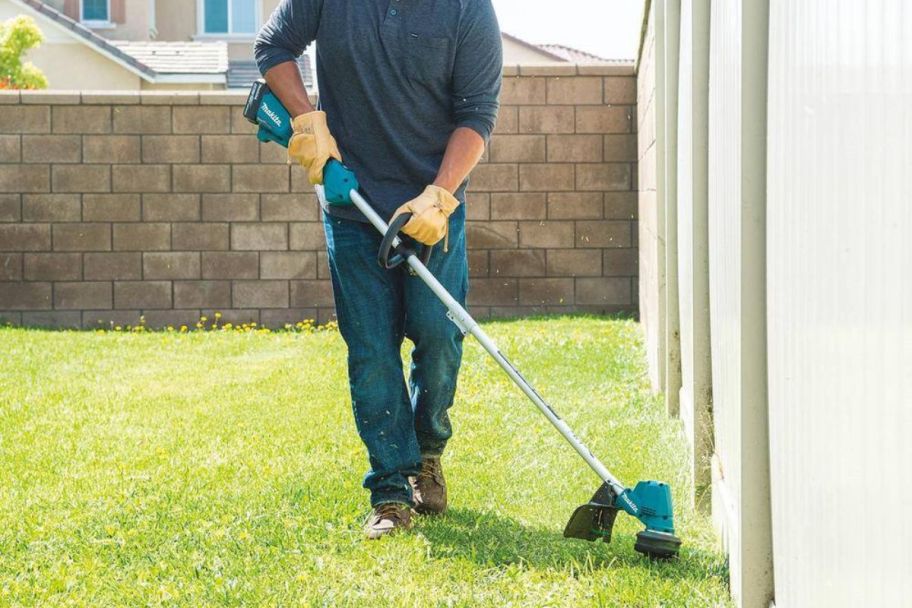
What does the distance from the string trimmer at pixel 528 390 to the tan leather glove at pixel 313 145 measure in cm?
3

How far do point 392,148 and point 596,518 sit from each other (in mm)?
1163

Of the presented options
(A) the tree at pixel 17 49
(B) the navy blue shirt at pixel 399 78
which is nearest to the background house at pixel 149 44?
(A) the tree at pixel 17 49

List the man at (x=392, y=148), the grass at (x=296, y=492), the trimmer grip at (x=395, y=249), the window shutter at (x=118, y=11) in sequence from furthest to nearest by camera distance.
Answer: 1. the window shutter at (x=118, y=11)
2. the man at (x=392, y=148)
3. the trimmer grip at (x=395, y=249)
4. the grass at (x=296, y=492)

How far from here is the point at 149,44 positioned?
20641 mm

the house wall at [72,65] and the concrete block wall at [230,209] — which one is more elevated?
the house wall at [72,65]

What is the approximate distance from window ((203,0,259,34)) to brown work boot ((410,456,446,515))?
71.5ft

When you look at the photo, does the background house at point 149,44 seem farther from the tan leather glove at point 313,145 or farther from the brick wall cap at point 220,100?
the tan leather glove at point 313,145

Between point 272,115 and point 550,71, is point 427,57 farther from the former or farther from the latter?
point 550,71

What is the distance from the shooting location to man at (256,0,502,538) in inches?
135

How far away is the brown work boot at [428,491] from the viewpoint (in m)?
3.55

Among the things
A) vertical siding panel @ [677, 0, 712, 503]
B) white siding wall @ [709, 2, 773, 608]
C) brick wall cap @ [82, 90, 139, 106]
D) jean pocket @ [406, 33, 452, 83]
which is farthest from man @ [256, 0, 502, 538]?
brick wall cap @ [82, 90, 139, 106]

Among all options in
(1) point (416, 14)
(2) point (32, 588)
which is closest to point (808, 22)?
(1) point (416, 14)

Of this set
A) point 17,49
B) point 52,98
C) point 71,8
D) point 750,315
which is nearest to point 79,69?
point 17,49

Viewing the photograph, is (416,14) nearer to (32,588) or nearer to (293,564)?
(293,564)
